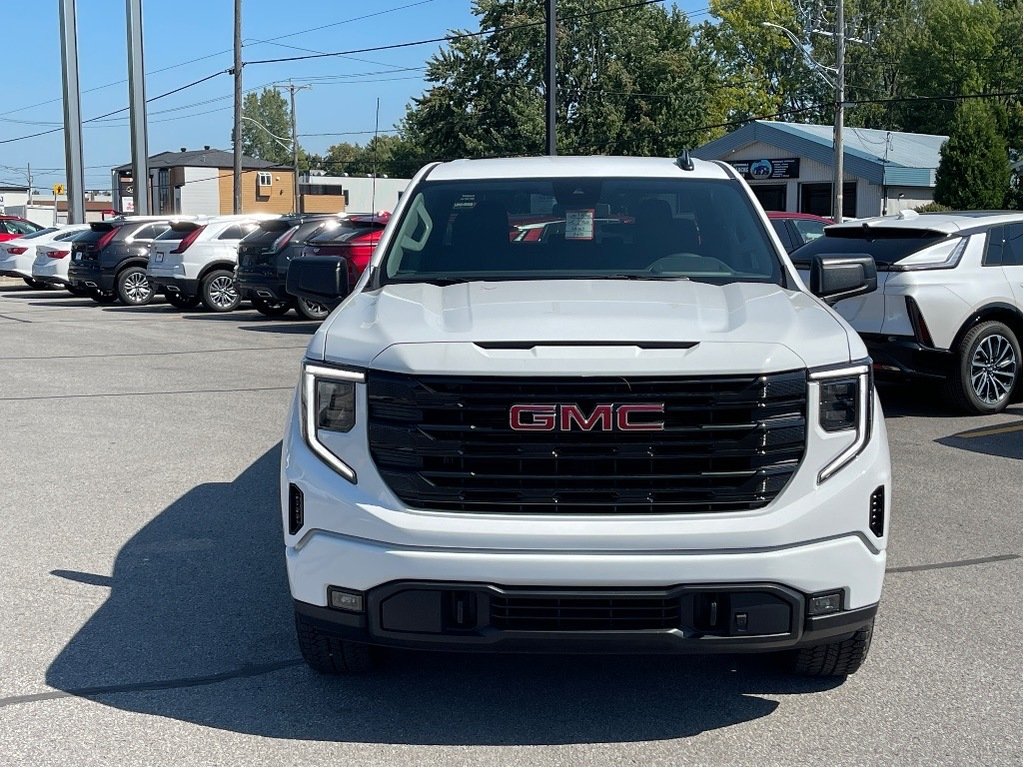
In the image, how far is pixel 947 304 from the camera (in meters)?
10.1

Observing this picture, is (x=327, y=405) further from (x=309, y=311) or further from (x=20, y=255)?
(x=20, y=255)

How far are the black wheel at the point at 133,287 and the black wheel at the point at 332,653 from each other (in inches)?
853

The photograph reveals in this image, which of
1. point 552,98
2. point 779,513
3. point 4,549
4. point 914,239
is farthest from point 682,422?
point 552,98

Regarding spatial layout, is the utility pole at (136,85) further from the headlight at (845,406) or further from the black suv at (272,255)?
the headlight at (845,406)

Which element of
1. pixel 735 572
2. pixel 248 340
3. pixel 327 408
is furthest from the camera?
pixel 248 340

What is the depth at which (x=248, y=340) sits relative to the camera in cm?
1731

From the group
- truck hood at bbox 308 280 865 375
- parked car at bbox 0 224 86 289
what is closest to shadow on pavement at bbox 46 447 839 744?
truck hood at bbox 308 280 865 375

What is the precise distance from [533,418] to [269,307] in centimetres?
1834

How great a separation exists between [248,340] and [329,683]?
43.6 ft

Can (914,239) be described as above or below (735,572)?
above

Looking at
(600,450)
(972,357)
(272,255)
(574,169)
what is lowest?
(972,357)

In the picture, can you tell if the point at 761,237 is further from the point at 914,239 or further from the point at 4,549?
the point at 914,239

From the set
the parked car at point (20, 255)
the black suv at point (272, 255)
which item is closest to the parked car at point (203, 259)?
the black suv at point (272, 255)

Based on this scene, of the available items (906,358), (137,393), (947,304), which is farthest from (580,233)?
(137,393)
